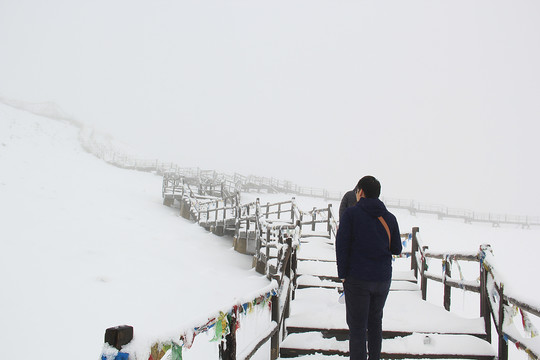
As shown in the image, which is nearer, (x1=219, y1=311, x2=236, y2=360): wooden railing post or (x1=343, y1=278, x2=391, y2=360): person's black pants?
(x1=219, y1=311, x2=236, y2=360): wooden railing post

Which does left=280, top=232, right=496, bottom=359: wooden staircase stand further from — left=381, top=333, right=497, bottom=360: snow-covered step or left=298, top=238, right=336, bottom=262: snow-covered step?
left=298, top=238, right=336, bottom=262: snow-covered step

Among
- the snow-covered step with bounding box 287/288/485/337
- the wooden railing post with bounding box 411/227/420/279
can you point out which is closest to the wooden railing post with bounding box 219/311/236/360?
the snow-covered step with bounding box 287/288/485/337

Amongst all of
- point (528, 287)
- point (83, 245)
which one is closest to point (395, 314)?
point (528, 287)

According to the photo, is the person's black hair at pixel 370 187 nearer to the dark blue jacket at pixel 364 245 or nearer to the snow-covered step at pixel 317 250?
the dark blue jacket at pixel 364 245

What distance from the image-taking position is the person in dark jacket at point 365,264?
3658mm

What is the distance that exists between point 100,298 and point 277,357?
5133 mm

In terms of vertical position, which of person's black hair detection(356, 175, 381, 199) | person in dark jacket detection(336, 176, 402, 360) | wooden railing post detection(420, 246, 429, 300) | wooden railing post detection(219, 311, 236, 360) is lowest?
wooden railing post detection(420, 246, 429, 300)

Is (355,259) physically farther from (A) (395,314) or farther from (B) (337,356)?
(A) (395,314)

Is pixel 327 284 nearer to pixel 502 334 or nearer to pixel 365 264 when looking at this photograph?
pixel 502 334

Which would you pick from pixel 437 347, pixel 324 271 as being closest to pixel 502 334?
pixel 437 347

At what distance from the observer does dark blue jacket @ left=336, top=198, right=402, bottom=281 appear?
365 cm

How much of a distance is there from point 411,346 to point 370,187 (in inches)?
108

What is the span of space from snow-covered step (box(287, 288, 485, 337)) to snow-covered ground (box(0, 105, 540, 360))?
2.16 ft

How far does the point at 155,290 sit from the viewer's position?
9.13m
